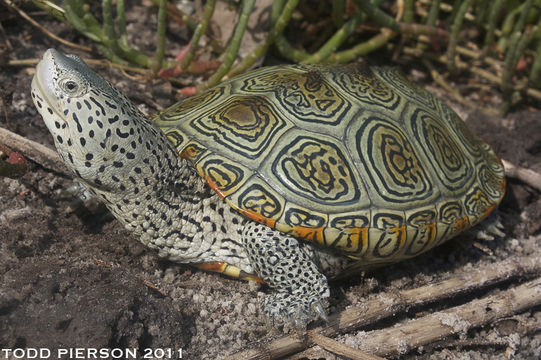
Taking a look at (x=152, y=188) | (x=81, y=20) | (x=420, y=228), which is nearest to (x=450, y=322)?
(x=420, y=228)

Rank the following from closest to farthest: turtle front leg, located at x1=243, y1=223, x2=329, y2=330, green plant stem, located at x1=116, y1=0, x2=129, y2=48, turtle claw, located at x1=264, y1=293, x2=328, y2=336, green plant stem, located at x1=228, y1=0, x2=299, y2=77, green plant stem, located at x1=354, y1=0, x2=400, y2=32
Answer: turtle claw, located at x1=264, y1=293, x2=328, y2=336 < turtle front leg, located at x1=243, y1=223, x2=329, y2=330 < green plant stem, located at x1=116, y1=0, x2=129, y2=48 < green plant stem, located at x1=228, y1=0, x2=299, y2=77 < green plant stem, located at x1=354, y1=0, x2=400, y2=32

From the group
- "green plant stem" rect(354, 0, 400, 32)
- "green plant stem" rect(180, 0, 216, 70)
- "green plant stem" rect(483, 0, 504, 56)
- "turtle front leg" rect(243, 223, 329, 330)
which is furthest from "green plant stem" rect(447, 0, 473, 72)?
"turtle front leg" rect(243, 223, 329, 330)

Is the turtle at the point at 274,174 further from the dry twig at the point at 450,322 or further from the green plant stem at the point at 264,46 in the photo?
the green plant stem at the point at 264,46

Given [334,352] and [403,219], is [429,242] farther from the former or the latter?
[334,352]

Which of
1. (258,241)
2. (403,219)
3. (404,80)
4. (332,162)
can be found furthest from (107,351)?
(404,80)

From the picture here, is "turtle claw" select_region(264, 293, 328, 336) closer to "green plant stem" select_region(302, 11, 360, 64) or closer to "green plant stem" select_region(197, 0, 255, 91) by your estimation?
"green plant stem" select_region(197, 0, 255, 91)

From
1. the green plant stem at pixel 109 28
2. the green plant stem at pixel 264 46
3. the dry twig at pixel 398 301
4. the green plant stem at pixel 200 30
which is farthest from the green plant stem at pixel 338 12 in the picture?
the dry twig at pixel 398 301
